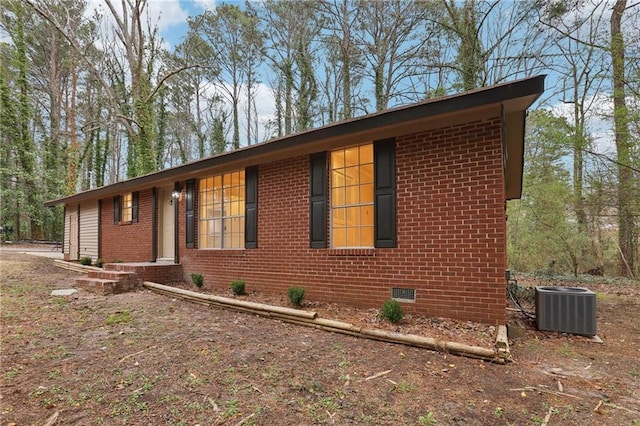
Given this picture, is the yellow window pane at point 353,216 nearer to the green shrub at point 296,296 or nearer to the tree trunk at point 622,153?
the green shrub at point 296,296

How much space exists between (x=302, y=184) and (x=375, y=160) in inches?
59.7

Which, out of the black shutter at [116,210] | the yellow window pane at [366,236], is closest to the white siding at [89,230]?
the black shutter at [116,210]

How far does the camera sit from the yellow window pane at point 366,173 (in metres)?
5.15

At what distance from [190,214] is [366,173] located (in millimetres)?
4857

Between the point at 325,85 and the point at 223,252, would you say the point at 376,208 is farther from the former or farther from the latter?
the point at 325,85

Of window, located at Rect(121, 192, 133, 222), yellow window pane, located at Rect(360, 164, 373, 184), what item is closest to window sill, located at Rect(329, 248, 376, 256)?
yellow window pane, located at Rect(360, 164, 373, 184)

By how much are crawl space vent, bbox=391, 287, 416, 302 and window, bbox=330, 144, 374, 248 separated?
2.69ft

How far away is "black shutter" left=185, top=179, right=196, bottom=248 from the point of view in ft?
25.4

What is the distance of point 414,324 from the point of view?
4184mm

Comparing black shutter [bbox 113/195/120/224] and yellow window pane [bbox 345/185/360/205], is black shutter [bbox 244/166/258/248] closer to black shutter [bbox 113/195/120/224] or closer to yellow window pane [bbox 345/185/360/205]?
yellow window pane [bbox 345/185/360/205]

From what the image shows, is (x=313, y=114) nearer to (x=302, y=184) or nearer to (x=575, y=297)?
(x=302, y=184)

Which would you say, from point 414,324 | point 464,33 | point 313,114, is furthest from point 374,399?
point 313,114

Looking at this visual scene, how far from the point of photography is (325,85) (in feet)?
56.2

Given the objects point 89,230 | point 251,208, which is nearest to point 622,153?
point 251,208
